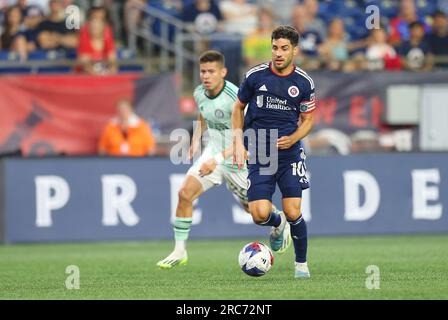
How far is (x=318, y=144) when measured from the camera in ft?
66.7

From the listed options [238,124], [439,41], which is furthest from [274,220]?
[439,41]

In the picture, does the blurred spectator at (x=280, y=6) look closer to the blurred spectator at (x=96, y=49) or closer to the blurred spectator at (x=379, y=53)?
the blurred spectator at (x=379, y=53)

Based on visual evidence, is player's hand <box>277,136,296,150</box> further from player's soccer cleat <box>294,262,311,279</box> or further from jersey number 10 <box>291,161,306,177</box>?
player's soccer cleat <box>294,262,311,279</box>

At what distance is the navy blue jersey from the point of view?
1154 cm

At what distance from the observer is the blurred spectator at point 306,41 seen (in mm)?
21062

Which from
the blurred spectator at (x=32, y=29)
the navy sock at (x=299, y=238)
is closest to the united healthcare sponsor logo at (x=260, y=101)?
the navy sock at (x=299, y=238)

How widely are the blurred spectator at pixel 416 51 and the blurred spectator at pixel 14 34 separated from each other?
693 cm

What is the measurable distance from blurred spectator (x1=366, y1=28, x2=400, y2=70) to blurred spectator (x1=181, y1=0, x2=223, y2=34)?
285 cm

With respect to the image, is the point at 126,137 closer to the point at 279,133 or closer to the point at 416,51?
the point at 416,51

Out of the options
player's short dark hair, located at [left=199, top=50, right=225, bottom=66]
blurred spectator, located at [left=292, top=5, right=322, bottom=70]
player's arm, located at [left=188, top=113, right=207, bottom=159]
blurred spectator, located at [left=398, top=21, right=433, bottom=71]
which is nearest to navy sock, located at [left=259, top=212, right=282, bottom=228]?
player's arm, located at [left=188, top=113, right=207, bottom=159]

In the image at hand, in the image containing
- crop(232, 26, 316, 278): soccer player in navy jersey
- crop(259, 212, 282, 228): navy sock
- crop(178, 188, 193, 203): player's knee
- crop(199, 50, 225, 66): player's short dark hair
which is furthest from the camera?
crop(178, 188, 193, 203): player's knee

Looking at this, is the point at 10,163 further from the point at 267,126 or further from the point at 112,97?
the point at 267,126

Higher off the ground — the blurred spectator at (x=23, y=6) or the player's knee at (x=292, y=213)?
the blurred spectator at (x=23, y=6)
